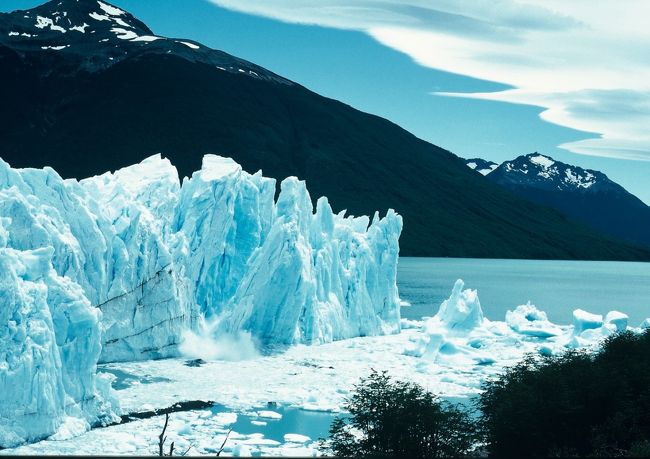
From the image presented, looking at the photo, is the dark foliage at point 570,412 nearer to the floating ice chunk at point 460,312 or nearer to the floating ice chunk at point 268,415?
the floating ice chunk at point 268,415

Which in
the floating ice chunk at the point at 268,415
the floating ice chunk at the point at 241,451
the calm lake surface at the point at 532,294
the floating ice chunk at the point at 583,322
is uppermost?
the floating ice chunk at the point at 583,322

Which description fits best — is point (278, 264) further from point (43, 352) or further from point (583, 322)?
point (583, 322)

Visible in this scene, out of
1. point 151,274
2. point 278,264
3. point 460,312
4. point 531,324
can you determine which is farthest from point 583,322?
point 151,274

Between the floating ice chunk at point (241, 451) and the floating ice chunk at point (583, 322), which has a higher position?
the floating ice chunk at point (583, 322)

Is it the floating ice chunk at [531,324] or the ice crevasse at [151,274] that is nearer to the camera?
the ice crevasse at [151,274]

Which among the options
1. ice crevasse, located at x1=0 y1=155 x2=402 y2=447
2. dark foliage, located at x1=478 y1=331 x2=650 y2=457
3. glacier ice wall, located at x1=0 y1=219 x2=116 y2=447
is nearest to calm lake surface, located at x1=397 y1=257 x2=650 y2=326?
ice crevasse, located at x1=0 y1=155 x2=402 y2=447

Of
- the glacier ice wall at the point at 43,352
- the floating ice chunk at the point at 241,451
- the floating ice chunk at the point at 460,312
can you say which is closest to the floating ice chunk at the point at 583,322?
the floating ice chunk at the point at 460,312

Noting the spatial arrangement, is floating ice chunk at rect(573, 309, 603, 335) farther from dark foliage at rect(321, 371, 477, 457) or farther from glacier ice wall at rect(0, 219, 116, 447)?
glacier ice wall at rect(0, 219, 116, 447)
